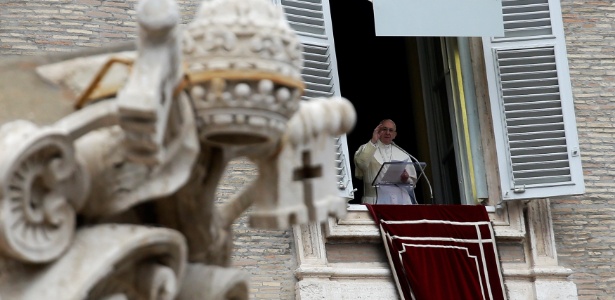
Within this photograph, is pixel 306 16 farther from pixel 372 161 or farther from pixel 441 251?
pixel 441 251

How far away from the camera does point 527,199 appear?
16.0 metres

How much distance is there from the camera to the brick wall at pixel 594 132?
16.2 meters

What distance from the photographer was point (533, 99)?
16.2 meters

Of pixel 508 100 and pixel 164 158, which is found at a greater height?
pixel 508 100

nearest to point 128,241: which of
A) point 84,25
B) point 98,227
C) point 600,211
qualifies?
point 98,227

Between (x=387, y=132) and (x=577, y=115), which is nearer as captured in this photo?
(x=577, y=115)

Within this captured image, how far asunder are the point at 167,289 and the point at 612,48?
1193 centimetres

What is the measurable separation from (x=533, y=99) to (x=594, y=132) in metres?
0.70

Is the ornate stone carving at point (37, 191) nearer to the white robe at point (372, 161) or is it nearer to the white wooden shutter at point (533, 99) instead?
the white wooden shutter at point (533, 99)

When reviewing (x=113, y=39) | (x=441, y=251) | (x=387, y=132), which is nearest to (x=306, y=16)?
(x=113, y=39)

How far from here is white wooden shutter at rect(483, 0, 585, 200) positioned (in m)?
16.1

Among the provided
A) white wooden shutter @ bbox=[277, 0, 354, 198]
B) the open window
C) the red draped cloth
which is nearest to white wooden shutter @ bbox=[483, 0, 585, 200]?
the open window

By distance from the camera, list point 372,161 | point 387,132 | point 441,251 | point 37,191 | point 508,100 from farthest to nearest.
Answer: point 387,132 < point 372,161 < point 508,100 < point 441,251 < point 37,191

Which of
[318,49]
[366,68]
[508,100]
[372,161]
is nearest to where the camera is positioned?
[318,49]
